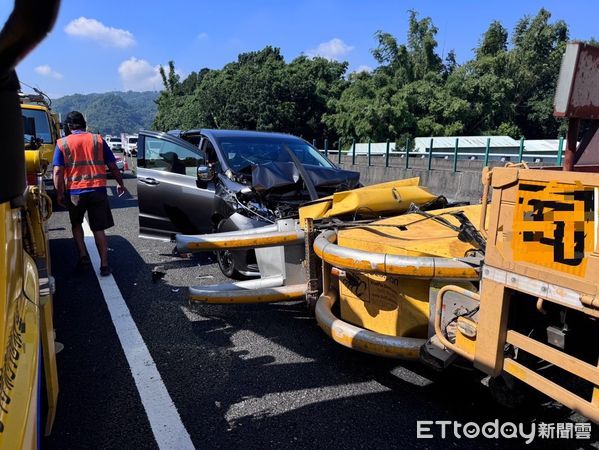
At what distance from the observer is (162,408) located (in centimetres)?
284

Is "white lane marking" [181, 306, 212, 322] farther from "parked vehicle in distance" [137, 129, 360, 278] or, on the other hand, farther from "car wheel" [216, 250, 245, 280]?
"car wheel" [216, 250, 245, 280]

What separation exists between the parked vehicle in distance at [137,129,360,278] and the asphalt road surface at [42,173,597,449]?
1.03 meters

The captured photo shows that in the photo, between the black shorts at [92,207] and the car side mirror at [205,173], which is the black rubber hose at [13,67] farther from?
the black shorts at [92,207]

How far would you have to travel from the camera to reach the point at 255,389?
120 inches

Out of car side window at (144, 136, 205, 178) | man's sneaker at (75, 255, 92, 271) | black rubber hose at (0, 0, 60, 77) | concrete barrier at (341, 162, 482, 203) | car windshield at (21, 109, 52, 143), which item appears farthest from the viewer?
concrete barrier at (341, 162, 482, 203)

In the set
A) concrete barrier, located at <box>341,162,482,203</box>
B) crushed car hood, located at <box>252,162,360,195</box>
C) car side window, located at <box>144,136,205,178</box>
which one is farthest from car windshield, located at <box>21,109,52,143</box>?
concrete barrier, located at <box>341,162,482,203</box>

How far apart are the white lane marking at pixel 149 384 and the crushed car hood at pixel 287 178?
5.85 ft

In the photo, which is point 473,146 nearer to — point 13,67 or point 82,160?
point 82,160

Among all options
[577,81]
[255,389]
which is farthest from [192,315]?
[577,81]

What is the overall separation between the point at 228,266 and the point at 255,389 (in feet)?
8.02

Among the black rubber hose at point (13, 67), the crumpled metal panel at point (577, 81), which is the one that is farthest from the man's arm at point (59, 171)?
the crumpled metal panel at point (577, 81)

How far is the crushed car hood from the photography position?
4.71 meters

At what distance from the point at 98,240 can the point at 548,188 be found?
16.3 ft

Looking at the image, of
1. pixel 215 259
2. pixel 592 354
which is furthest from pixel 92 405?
pixel 215 259
